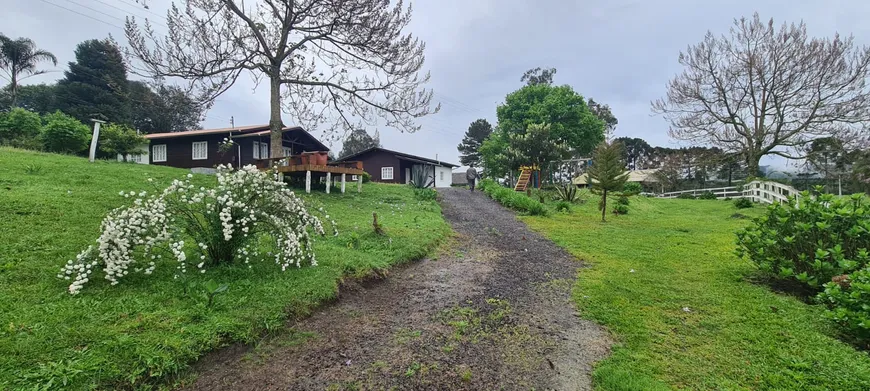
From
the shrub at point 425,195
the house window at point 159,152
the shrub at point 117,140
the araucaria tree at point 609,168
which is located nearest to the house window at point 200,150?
the house window at point 159,152

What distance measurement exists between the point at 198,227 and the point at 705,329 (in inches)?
195

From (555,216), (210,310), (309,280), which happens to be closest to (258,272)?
(309,280)

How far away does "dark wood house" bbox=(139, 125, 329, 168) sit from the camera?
18812 millimetres

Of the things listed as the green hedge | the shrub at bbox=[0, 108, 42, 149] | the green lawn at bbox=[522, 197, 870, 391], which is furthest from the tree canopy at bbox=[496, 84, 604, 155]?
the shrub at bbox=[0, 108, 42, 149]

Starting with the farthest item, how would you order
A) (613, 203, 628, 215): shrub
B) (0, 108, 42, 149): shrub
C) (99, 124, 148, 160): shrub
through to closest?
(0, 108, 42, 149): shrub, (99, 124, 148, 160): shrub, (613, 203, 628, 215): shrub

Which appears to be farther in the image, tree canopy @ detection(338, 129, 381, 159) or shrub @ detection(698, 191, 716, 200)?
tree canopy @ detection(338, 129, 381, 159)

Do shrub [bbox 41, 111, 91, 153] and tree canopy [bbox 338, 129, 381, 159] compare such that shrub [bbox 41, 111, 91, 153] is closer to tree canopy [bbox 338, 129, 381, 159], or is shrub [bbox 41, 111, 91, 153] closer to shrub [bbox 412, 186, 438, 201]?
shrub [bbox 412, 186, 438, 201]

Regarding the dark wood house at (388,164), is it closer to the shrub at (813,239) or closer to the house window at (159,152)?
the house window at (159,152)

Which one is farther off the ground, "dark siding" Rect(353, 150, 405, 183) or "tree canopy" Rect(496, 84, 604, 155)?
"tree canopy" Rect(496, 84, 604, 155)

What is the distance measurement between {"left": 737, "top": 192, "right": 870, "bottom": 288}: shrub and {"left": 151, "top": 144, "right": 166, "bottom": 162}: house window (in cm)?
2484

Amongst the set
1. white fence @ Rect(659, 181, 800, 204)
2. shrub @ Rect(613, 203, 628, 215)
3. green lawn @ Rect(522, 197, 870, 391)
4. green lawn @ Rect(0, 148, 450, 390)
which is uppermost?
white fence @ Rect(659, 181, 800, 204)

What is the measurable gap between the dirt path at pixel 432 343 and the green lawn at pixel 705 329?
290 millimetres

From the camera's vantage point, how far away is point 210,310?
298cm

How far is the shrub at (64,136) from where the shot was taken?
1469cm
